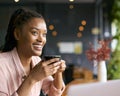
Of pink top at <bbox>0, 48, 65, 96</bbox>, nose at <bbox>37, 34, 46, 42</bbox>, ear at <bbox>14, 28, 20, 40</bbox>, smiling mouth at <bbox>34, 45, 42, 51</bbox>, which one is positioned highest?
ear at <bbox>14, 28, 20, 40</bbox>

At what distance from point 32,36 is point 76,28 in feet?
17.9

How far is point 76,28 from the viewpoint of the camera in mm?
6898

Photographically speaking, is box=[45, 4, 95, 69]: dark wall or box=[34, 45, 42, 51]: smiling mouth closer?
box=[34, 45, 42, 51]: smiling mouth

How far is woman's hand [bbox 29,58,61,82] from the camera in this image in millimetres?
1354

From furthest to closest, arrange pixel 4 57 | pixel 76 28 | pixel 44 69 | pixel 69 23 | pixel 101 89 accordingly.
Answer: pixel 69 23 < pixel 76 28 < pixel 4 57 < pixel 44 69 < pixel 101 89

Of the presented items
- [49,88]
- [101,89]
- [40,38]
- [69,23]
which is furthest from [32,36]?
[69,23]

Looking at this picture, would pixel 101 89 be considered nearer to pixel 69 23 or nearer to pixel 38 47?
pixel 38 47

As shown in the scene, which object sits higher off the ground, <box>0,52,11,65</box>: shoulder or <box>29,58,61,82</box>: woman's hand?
<box>0,52,11,65</box>: shoulder

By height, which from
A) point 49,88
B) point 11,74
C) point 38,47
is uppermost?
point 38,47

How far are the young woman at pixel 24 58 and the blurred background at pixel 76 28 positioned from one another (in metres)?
4.71

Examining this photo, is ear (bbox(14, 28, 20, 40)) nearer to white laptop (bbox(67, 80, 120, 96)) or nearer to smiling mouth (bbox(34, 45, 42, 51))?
smiling mouth (bbox(34, 45, 42, 51))

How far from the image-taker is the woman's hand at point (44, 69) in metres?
1.35

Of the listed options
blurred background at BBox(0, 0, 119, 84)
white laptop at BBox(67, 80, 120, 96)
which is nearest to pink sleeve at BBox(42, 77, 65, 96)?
white laptop at BBox(67, 80, 120, 96)

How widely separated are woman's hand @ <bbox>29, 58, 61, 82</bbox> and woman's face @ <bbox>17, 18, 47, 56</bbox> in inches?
3.2
